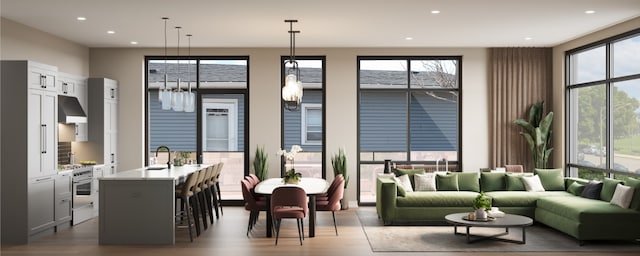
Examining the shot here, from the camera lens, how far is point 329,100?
11.4 meters

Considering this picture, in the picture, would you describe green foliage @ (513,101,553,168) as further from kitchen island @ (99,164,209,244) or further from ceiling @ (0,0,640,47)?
kitchen island @ (99,164,209,244)

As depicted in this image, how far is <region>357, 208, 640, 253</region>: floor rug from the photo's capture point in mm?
7438

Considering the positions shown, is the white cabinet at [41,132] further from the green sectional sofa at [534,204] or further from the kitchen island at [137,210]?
the green sectional sofa at [534,204]

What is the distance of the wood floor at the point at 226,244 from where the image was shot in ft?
23.9

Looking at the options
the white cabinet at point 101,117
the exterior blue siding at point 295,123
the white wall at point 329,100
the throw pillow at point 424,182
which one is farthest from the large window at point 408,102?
the white cabinet at point 101,117

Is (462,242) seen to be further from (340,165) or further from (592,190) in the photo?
(340,165)

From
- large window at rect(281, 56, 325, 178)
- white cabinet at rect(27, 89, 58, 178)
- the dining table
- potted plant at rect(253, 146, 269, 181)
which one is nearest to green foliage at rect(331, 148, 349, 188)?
large window at rect(281, 56, 325, 178)

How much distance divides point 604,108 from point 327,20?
4.38m

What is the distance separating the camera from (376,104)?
1161cm

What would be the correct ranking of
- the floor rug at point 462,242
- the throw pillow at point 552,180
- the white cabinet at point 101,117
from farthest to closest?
the white cabinet at point 101,117
the throw pillow at point 552,180
the floor rug at point 462,242

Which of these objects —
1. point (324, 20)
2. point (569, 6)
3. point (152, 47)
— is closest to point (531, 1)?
point (569, 6)

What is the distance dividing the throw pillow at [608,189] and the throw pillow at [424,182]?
7.73ft

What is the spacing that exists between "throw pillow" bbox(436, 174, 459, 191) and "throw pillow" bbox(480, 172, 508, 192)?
453 mm

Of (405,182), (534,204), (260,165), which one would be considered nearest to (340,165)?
(260,165)
